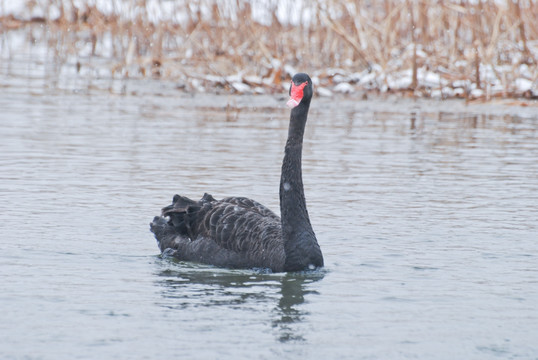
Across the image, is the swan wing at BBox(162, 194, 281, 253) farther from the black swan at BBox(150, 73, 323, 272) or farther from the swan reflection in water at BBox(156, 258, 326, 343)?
the swan reflection in water at BBox(156, 258, 326, 343)

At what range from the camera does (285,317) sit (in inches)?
200

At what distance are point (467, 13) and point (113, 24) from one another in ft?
25.4

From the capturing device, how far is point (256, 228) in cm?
646

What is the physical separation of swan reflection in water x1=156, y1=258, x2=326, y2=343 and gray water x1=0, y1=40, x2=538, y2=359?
2 cm

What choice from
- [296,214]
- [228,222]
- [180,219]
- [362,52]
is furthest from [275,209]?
[362,52]

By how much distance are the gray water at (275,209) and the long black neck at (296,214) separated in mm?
129

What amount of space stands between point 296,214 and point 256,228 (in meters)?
0.36

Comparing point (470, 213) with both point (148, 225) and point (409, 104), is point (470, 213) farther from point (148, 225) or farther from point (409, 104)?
point (409, 104)

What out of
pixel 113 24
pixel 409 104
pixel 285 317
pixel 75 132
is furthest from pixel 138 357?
pixel 113 24

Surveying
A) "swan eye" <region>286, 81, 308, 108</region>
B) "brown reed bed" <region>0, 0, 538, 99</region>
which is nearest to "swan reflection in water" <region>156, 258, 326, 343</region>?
"swan eye" <region>286, 81, 308, 108</region>

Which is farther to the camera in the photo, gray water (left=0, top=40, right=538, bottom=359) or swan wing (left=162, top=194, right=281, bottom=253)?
swan wing (left=162, top=194, right=281, bottom=253)

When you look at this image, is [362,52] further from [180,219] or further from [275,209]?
[180,219]

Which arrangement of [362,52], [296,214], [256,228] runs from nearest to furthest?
[296,214] → [256,228] → [362,52]

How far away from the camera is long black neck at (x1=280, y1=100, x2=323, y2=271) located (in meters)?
6.11
